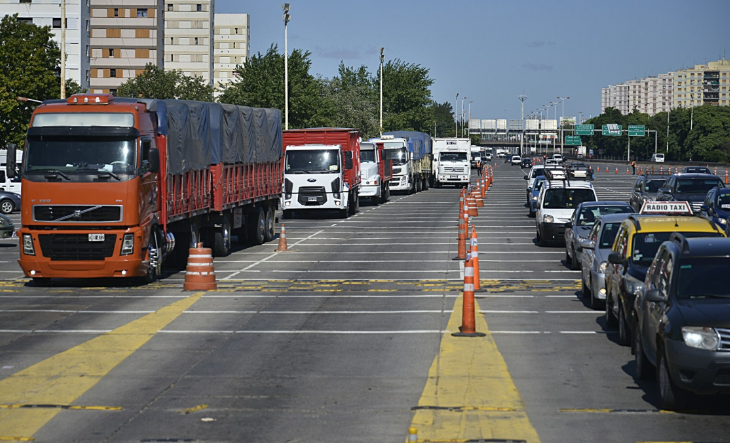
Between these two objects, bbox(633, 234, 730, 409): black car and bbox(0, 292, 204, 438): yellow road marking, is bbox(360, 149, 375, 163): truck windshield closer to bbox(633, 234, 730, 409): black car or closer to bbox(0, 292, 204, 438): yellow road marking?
bbox(0, 292, 204, 438): yellow road marking

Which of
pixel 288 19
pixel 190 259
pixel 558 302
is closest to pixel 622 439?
pixel 558 302

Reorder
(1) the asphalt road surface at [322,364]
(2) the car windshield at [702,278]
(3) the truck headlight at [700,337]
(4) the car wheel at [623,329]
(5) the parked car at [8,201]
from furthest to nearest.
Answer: (5) the parked car at [8,201]
(4) the car wheel at [623,329]
(2) the car windshield at [702,278]
(3) the truck headlight at [700,337]
(1) the asphalt road surface at [322,364]

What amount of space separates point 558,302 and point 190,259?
22.0ft

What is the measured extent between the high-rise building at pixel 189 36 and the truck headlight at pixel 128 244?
13663 cm

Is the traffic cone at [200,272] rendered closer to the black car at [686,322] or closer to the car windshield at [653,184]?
the black car at [686,322]

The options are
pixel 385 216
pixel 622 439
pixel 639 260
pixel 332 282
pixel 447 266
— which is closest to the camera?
pixel 622 439

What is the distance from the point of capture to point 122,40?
134m

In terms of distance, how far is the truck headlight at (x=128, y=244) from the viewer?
19594mm

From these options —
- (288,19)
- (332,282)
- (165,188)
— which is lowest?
(332,282)

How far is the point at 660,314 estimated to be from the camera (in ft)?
32.4

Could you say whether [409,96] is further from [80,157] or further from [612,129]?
[80,157]

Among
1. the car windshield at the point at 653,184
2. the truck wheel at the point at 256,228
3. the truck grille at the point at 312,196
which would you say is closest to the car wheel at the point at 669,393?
the truck wheel at the point at 256,228

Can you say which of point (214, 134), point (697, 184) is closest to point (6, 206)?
point (214, 134)

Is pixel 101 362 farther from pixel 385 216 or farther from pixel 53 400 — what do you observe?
pixel 385 216
